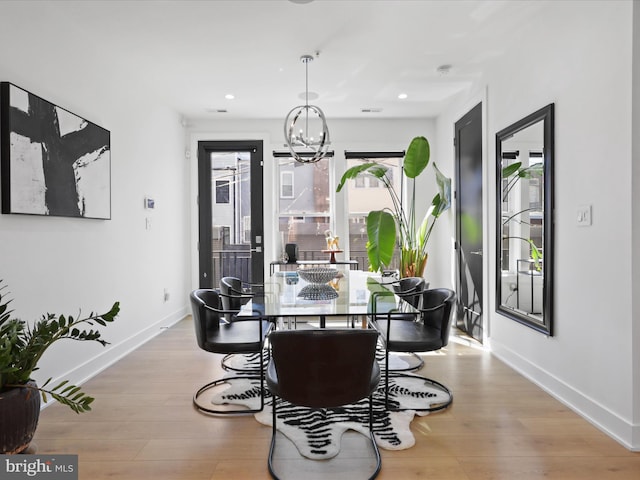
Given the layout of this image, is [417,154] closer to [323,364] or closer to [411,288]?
[411,288]

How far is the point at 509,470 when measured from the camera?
6.50 feet

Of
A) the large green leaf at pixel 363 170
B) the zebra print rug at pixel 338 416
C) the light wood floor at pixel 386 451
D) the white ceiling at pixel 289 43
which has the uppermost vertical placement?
the white ceiling at pixel 289 43

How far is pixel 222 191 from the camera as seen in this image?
19.0 ft

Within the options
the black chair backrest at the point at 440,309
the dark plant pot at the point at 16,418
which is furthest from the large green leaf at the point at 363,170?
the dark plant pot at the point at 16,418

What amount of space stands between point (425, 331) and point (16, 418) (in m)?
2.28

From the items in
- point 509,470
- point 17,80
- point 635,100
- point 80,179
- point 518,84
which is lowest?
point 509,470

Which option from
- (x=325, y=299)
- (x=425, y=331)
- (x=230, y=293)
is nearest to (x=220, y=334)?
(x=230, y=293)

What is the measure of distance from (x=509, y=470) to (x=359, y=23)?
9.74ft

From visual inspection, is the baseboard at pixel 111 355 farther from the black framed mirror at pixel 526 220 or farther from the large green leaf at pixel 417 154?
the black framed mirror at pixel 526 220

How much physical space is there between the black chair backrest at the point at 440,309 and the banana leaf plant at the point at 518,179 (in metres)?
0.78

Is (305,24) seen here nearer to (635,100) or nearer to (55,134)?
(55,134)

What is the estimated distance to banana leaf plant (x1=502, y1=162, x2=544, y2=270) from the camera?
10.2 ft

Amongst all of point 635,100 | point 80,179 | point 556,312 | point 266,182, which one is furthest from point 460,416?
point 266,182

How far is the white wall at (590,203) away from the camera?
7.30ft
